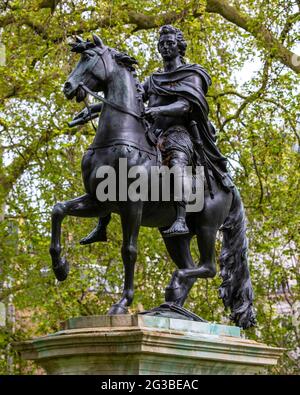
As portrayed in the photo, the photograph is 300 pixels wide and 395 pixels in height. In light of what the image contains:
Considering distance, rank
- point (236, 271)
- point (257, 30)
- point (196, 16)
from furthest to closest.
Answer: point (196, 16), point (257, 30), point (236, 271)

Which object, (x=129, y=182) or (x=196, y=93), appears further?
(x=196, y=93)

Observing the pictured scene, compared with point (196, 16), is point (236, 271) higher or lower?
lower

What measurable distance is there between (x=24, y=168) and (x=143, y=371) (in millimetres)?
11114

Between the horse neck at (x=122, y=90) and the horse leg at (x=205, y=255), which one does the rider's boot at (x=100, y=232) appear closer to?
the horse leg at (x=205, y=255)

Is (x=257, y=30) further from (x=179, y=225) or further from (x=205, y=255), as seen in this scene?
(x=179, y=225)

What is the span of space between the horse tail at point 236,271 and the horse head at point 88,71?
6.16 ft

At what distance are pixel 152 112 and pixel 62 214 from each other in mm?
1256

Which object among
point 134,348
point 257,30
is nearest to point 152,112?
point 134,348

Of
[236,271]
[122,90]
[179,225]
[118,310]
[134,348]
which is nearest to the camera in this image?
[134,348]

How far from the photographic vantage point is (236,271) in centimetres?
925

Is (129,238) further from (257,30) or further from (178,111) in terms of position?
(257,30)

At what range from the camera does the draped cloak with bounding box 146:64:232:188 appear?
28.7ft

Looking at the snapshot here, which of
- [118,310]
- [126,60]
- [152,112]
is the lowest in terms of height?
[118,310]

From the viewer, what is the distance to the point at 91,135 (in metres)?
18.2
